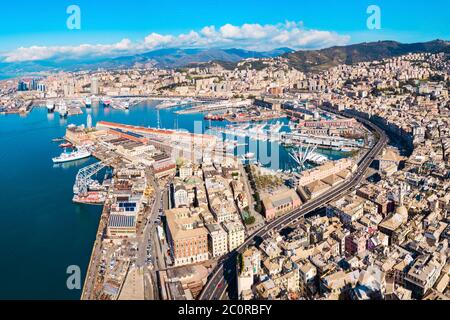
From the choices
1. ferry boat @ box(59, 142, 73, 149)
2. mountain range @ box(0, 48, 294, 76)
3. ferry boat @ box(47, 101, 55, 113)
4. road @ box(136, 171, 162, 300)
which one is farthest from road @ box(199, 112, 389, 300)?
mountain range @ box(0, 48, 294, 76)

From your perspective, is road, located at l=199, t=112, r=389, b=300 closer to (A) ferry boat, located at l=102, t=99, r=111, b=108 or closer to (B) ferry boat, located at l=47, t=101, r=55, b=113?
(A) ferry boat, located at l=102, t=99, r=111, b=108

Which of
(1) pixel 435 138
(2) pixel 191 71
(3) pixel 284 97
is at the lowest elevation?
(1) pixel 435 138

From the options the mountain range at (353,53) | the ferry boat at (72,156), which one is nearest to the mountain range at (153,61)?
the mountain range at (353,53)

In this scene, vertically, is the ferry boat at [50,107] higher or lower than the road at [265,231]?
higher

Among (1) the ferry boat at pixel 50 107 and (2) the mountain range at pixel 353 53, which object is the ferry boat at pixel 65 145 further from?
(2) the mountain range at pixel 353 53

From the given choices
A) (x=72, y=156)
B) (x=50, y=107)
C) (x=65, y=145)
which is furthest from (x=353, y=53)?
(x=72, y=156)

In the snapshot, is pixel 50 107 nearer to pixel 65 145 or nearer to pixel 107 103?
pixel 107 103
